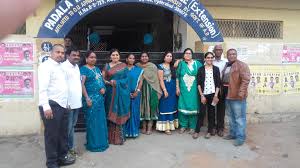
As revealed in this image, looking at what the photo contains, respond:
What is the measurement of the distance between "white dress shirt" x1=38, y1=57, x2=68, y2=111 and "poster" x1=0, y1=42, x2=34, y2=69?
1.82 meters

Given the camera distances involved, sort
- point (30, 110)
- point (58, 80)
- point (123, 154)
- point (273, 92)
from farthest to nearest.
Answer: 1. point (273, 92)
2. point (30, 110)
3. point (123, 154)
4. point (58, 80)

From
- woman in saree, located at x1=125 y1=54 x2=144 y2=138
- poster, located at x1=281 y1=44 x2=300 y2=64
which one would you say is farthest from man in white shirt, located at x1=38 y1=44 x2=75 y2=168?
poster, located at x1=281 y1=44 x2=300 y2=64

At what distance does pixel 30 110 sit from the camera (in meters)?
6.29

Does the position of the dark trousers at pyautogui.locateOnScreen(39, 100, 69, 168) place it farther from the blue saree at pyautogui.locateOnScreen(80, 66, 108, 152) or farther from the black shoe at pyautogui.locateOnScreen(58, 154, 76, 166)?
the blue saree at pyautogui.locateOnScreen(80, 66, 108, 152)

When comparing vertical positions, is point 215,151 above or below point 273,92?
below

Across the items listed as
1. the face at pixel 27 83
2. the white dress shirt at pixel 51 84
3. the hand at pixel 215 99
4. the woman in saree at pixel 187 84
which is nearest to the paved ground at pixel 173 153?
the woman in saree at pixel 187 84

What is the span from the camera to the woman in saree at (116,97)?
5637 millimetres

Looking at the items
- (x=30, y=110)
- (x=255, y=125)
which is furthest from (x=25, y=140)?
(x=255, y=125)

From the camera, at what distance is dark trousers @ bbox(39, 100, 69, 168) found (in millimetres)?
4484

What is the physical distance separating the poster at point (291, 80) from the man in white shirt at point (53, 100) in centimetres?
510

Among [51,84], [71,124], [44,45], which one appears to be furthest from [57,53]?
[44,45]

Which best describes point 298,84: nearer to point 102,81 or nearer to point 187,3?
point 187,3

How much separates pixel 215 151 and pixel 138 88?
5.21ft

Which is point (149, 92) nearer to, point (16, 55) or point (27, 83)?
point (27, 83)
